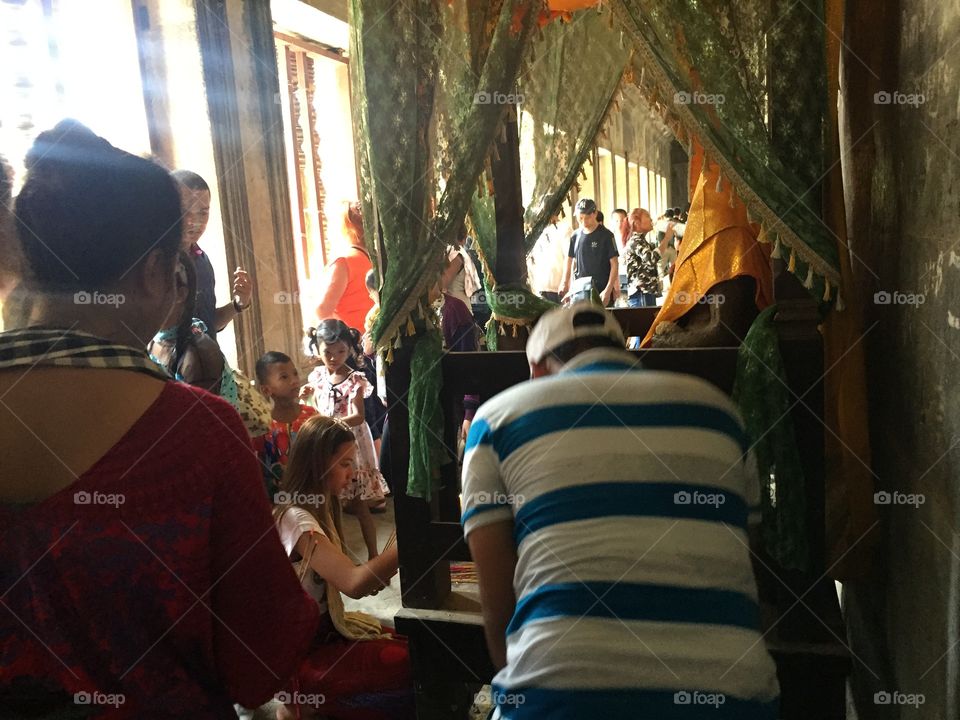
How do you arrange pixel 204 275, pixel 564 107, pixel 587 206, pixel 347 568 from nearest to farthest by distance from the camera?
pixel 347 568 < pixel 204 275 < pixel 564 107 < pixel 587 206

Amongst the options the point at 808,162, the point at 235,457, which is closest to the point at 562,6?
the point at 808,162

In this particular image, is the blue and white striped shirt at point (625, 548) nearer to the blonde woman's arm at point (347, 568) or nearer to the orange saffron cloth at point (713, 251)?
the blonde woman's arm at point (347, 568)

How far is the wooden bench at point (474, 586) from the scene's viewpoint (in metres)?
2.39

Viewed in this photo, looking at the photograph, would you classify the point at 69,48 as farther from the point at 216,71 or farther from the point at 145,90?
the point at 216,71

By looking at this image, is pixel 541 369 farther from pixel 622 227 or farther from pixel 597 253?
pixel 622 227

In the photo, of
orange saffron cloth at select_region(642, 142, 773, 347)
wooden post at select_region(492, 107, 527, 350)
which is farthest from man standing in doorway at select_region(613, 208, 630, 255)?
orange saffron cloth at select_region(642, 142, 773, 347)

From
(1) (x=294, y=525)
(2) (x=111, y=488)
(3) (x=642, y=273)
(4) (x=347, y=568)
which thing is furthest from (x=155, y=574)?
(3) (x=642, y=273)

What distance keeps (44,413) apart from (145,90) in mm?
4775

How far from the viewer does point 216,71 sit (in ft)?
17.7

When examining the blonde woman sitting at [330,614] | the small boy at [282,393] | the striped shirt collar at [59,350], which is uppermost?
the striped shirt collar at [59,350]

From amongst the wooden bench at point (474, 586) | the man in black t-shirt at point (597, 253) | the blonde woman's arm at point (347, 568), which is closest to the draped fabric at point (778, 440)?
the wooden bench at point (474, 586)

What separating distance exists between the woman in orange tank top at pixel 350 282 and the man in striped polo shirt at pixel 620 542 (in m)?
3.38

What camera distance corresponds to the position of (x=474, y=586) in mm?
3254

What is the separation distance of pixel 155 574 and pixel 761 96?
2190mm
